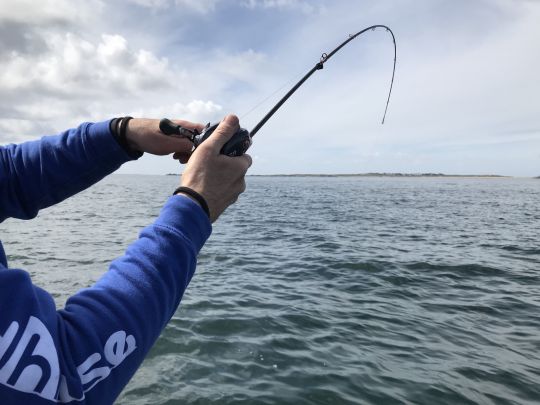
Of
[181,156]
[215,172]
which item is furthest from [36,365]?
[181,156]

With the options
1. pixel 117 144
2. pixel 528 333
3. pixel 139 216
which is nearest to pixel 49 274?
pixel 117 144

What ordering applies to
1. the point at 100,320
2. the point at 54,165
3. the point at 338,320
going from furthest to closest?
the point at 338,320 → the point at 54,165 → the point at 100,320

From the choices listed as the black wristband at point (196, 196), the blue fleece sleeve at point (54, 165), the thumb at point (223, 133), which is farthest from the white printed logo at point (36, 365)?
the blue fleece sleeve at point (54, 165)

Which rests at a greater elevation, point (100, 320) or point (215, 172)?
point (215, 172)

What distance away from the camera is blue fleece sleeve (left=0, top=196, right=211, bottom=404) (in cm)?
118

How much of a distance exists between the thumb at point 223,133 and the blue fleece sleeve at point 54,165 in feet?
3.34

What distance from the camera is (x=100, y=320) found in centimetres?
142

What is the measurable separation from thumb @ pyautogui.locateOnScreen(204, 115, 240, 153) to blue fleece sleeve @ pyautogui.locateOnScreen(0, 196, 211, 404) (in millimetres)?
266

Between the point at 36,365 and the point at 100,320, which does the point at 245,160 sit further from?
the point at 36,365

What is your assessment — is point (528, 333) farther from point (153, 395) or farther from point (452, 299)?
point (153, 395)

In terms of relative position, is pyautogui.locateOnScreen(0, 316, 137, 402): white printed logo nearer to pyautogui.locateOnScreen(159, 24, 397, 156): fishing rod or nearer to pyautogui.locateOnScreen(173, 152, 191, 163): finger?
pyautogui.locateOnScreen(159, 24, 397, 156): fishing rod

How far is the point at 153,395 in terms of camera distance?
5504 millimetres

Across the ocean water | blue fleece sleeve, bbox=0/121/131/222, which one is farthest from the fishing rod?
the ocean water

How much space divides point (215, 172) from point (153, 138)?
99 centimetres
